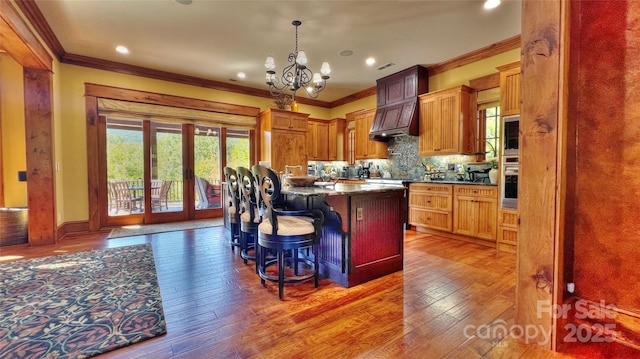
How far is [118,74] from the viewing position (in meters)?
4.82

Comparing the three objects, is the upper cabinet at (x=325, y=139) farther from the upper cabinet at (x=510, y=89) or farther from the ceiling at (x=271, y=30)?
the upper cabinet at (x=510, y=89)

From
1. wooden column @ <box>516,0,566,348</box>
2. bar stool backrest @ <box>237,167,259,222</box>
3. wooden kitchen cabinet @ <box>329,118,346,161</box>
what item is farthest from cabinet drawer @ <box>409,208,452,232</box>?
bar stool backrest @ <box>237,167,259,222</box>

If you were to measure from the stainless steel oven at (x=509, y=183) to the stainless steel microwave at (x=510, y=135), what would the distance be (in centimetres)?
9

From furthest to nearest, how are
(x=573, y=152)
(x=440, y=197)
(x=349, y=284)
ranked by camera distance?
(x=440, y=197), (x=349, y=284), (x=573, y=152)

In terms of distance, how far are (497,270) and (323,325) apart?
2.10 metres

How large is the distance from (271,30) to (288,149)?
9.22ft

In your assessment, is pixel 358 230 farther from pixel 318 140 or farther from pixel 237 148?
pixel 318 140

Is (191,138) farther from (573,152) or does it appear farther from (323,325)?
(573,152)

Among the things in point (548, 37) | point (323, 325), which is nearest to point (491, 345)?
point (323, 325)

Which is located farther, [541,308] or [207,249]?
[207,249]

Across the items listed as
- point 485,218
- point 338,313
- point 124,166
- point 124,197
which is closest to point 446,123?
Result: point 485,218

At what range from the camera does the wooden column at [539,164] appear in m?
1.55

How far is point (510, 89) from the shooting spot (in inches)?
137

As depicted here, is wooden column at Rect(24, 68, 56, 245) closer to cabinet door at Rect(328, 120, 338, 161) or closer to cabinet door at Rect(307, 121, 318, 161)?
cabinet door at Rect(307, 121, 318, 161)
